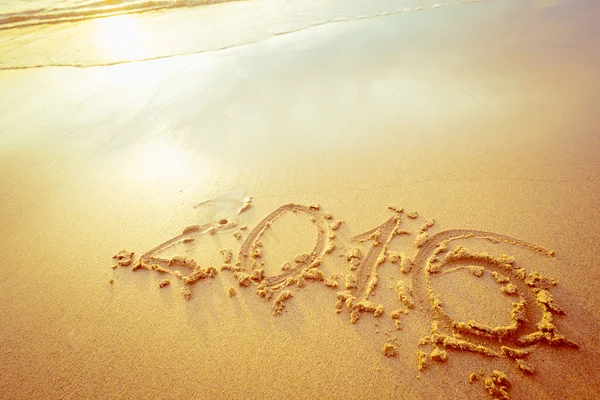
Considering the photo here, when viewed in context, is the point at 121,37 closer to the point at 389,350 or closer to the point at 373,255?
the point at 373,255

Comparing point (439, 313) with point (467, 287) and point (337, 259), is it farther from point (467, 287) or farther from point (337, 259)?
point (337, 259)

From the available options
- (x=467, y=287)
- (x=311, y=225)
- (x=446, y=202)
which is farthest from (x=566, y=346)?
(x=311, y=225)

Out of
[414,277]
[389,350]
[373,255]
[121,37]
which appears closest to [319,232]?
[373,255]

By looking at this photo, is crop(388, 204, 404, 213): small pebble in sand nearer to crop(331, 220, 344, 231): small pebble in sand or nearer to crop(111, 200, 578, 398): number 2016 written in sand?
crop(111, 200, 578, 398): number 2016 written in sand

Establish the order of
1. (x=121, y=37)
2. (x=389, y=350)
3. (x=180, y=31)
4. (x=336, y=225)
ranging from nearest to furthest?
(x=389, y=350), (x=336, y=225), (x=180, y=31), (x=121, y=37)

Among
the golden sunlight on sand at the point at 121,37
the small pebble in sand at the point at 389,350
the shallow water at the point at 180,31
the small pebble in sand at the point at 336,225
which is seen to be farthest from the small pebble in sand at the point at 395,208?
the golden sunlight on sand at the point at 121,37
